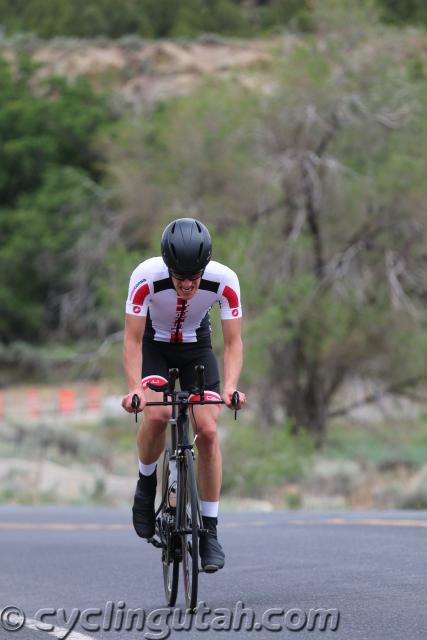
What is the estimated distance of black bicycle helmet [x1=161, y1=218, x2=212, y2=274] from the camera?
7.51 m

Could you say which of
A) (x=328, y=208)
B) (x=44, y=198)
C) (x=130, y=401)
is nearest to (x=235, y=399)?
(x=130, y=401)

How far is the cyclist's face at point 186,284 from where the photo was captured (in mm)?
7641

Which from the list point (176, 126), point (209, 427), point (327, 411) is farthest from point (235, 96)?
point (209, 427)

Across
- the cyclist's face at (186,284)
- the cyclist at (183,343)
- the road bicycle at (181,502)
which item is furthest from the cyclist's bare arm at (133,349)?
→ the cyclist's face at (186,284)

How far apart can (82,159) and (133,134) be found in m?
21.0

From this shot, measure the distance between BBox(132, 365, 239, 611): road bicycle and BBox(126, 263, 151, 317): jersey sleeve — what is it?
0.43m

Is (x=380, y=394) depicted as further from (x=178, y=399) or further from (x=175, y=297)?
(x=178, y=399)

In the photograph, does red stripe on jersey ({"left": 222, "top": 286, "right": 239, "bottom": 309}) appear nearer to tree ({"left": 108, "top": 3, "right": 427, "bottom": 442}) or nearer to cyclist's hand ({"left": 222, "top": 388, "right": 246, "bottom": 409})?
cyclist's hand ({"left": 222, "top": 388, "right": 246, "bottom": 409})

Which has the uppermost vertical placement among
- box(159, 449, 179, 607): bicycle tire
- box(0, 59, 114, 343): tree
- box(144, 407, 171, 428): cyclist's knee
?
box(0, 59, 114, 343): tree

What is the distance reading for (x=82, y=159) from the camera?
56.9 meters

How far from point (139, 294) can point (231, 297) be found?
53 centimetres

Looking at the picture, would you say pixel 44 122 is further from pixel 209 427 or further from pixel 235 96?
pixel 209 427

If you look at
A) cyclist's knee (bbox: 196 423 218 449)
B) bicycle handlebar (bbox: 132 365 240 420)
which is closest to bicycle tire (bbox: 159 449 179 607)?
cyclist's knee (bbox: 196 423 218 449)

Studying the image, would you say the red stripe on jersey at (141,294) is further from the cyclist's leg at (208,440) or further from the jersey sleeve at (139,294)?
the cyclist's leg at (208,440)
